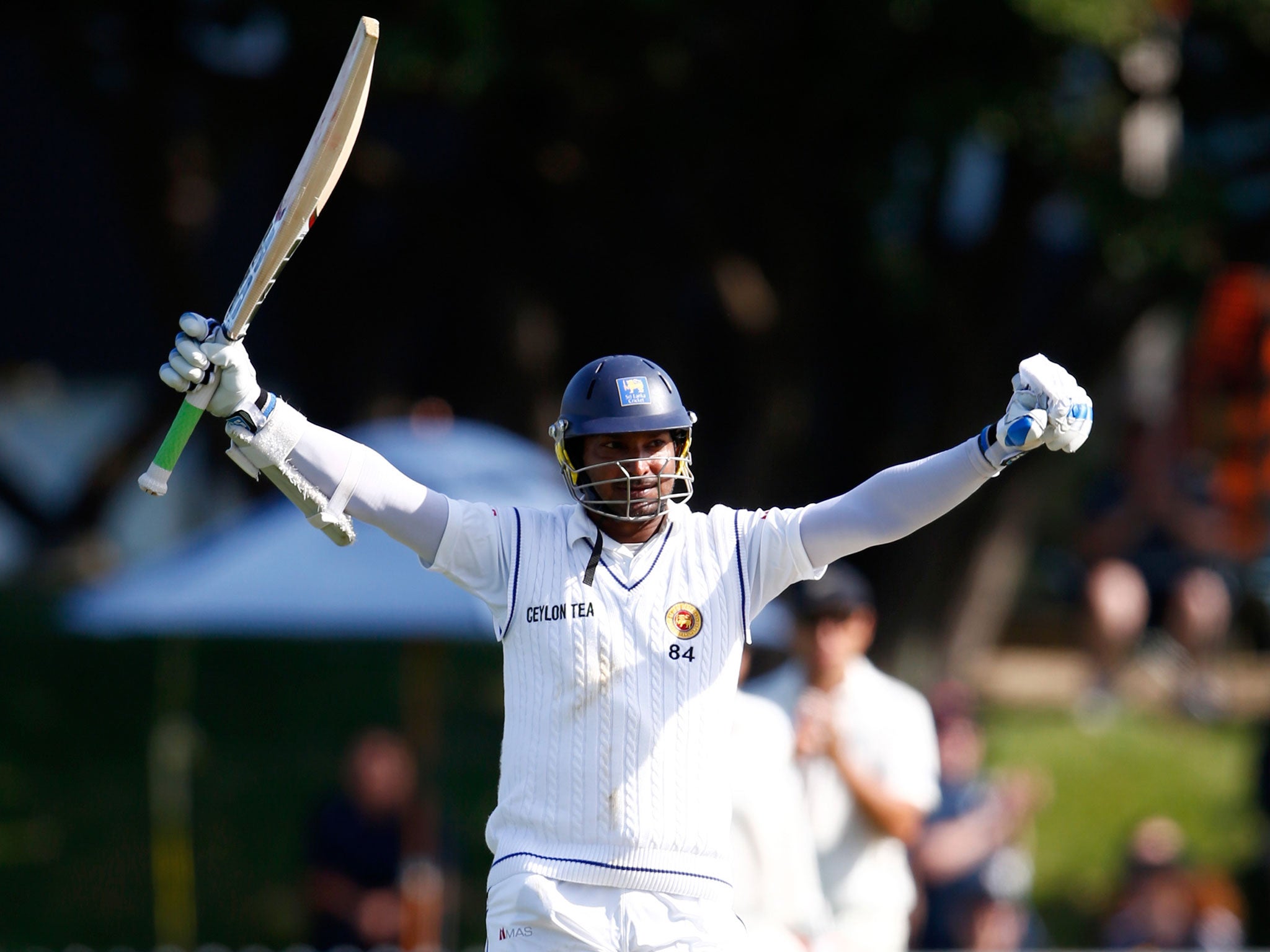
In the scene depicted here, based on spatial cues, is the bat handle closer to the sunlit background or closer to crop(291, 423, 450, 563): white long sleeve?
crop(291, 423, 450, 563): white long sleeve

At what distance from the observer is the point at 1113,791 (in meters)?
10.9

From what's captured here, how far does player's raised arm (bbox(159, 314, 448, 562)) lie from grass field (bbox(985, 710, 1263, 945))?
6.97m

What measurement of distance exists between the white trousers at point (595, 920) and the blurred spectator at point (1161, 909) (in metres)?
5.15

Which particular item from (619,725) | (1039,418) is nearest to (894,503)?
(1039,418)

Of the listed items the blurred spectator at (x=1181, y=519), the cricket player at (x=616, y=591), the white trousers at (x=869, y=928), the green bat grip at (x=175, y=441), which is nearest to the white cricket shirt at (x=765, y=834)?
the white trousers at (x=869, y=928)

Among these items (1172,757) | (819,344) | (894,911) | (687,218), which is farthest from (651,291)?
(894,911)

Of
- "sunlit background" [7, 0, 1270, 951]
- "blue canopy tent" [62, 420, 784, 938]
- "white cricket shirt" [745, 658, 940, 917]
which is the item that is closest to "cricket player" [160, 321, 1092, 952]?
"white cricket shirt" [745, 658, 940, 917]

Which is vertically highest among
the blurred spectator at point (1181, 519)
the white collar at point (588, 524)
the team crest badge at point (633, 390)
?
the blurred spectator at point (1181, 519)

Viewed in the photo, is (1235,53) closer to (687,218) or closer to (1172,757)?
(687,218)

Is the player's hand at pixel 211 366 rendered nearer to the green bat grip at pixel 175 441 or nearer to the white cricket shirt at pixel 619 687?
the green bat grip at pixel 175 441

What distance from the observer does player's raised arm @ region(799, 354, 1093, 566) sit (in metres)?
3.63

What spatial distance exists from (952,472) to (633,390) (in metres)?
0.70

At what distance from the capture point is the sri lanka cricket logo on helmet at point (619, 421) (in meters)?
3.73

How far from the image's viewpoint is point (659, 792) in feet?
11.7
